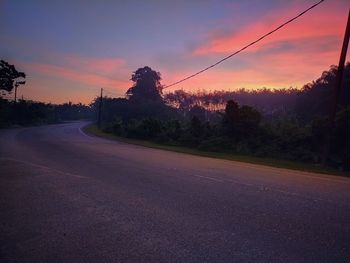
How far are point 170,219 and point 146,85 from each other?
9112cm

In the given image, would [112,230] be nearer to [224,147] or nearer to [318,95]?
[224,147]

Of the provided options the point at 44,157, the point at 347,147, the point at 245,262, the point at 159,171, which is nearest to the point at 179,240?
the point at 245,262

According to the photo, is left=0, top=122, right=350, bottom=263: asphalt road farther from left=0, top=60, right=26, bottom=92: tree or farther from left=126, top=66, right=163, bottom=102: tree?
left=126, top=66, right=163, bottom=102: tree

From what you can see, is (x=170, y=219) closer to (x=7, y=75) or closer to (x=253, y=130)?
(x=253, y=130)

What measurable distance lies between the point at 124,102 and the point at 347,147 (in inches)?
2608

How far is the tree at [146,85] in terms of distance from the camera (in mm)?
95938

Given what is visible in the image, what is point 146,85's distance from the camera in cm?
9612

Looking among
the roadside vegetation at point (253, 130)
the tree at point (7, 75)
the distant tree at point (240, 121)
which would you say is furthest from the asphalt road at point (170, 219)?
the tree at point (7, 75)

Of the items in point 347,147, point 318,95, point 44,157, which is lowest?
point 44,157

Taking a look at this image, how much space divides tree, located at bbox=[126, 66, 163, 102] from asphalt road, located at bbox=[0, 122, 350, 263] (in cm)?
8563

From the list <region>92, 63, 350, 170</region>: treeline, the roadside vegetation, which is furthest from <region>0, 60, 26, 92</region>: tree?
<region>92, 63, 350, 170</region>: treeline

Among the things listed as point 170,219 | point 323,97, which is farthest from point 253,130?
point 323,97

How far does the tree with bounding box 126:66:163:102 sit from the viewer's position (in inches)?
3777

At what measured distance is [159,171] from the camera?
12.6 meters
